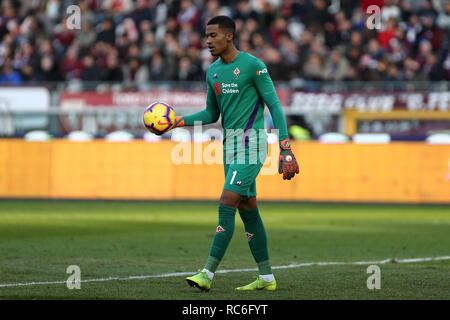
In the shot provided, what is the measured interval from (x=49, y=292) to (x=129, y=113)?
16.1 meters

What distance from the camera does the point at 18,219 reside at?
1652 centimetres

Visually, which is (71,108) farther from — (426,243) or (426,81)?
(426,243)

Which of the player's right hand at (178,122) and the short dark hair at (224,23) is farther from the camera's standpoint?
the player's right hand at (178,122)

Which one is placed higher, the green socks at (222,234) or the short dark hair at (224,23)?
the short dark hair at (224,23)

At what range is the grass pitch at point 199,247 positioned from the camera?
8273 mm

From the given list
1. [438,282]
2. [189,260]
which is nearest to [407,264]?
[438,282]

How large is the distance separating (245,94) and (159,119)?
0.87m

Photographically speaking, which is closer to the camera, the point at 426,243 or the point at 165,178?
the point at 426,243

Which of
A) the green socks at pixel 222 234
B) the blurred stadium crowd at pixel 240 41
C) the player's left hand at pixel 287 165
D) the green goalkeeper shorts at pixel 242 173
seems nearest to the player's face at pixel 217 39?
the green goalkeeper shorts at pixel 242 173

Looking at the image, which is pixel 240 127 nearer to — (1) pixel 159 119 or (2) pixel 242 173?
(2) pixel 242 173

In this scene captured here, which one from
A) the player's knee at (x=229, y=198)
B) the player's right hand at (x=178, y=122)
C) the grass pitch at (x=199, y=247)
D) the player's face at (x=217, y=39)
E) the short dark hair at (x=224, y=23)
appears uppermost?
the short dark hair at (x=224, y=23)

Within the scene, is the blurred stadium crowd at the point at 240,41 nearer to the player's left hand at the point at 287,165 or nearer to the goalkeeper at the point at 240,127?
the goalkeeper at the point at 240,127

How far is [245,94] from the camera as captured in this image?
27.8 feet

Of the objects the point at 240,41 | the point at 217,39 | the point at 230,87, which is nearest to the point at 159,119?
the point at 230,87
